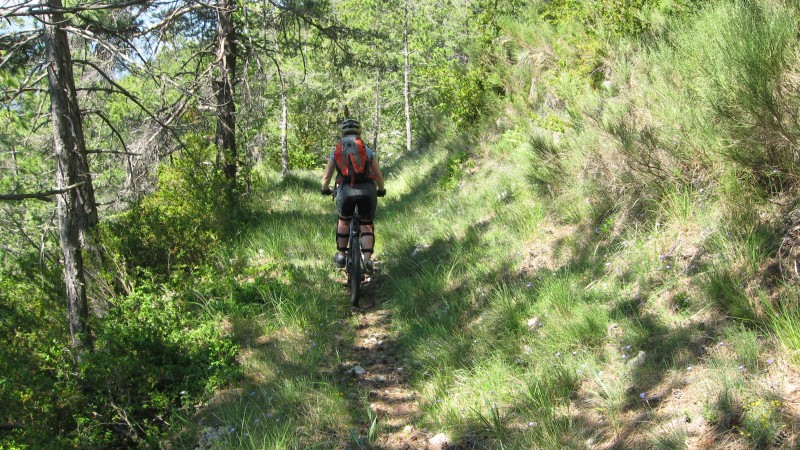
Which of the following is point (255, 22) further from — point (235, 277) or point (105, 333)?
point (105, 333)

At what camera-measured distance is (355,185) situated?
6.43m

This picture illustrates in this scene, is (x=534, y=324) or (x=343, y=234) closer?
(x=534, y=324)

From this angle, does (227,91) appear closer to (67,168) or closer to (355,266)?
(67,168)

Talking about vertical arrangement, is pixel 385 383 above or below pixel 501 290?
below

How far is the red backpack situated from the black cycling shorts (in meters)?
0.10

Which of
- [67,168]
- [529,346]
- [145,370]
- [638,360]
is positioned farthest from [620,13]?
[145,370]

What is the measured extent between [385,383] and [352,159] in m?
2.79

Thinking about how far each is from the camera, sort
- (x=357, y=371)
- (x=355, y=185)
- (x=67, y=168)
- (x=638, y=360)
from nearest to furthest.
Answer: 1. (x=638, y=360)
2. (x=357, y=371)
3. (x=67, y=168)
4. (x=355, y=185)

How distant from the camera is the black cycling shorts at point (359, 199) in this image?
642 centimetres

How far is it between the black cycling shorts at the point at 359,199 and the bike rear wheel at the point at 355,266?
25 centimetres

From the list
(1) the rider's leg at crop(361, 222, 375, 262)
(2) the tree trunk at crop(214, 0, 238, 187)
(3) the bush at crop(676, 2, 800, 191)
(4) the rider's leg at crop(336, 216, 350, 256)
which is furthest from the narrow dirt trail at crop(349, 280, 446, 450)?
(2) the tree trunk at crop(214, 0, 238, 187)

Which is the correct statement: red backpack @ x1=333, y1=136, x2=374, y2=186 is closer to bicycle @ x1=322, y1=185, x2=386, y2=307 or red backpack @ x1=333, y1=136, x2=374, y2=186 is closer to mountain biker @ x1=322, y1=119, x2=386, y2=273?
mountain biker @ x1=322, y1=119, x2=386, y2=273

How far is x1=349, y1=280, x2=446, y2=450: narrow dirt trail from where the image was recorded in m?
3.80

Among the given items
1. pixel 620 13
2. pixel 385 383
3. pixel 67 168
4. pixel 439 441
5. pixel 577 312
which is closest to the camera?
pixel 439 441
